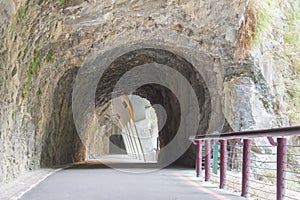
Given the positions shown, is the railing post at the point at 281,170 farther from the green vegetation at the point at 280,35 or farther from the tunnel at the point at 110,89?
the tunnel at the point at 110,89

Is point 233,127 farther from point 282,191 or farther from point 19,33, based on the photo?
point 282,191

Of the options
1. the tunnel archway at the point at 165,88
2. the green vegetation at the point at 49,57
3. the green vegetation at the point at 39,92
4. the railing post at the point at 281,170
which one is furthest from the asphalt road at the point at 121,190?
the tunnel archway at the point at 165,88

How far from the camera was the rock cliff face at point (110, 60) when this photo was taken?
27.3ft

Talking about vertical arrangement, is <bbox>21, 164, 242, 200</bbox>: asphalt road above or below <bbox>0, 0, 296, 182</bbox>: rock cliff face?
below

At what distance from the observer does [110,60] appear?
14727 mm

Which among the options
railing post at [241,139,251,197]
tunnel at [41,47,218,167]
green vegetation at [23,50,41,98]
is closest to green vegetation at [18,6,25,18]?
green vegetation at [23,50,41,98]

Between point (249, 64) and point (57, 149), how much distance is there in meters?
6.90

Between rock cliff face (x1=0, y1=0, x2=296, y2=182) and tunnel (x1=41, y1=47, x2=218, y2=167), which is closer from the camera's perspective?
rock cliff face (x1=0, y1=0, x2=296, y2=182)

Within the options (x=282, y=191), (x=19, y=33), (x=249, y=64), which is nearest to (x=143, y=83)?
(x=249, y=64)

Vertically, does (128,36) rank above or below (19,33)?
above

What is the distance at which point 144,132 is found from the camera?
32219 millimetres

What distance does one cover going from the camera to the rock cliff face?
27.3ft

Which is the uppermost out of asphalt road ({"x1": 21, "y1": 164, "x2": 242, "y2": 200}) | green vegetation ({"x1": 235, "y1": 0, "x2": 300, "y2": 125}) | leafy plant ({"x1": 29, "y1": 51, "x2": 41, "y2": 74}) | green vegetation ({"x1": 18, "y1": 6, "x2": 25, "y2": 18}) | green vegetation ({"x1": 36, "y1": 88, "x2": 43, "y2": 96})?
green vegetation ({"x1": 235, "y1": 0, "x2": 300, "y2": 125})

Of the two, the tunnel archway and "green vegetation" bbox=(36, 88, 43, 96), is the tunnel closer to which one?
the tunnel archway
